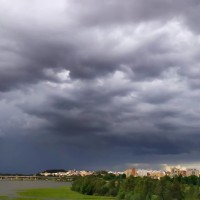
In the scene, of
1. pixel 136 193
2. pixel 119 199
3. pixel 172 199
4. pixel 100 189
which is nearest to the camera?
pixel 172 199

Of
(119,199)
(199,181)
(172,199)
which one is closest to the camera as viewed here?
(172,199)

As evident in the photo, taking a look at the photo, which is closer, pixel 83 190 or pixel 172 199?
pixel 172 199

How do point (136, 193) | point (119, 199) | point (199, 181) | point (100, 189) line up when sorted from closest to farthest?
point (136, 193) < point (119, 199) < point (100, 189) < point (199, 181)

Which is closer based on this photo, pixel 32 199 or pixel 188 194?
pixel 188 194

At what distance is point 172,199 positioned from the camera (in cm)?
8900

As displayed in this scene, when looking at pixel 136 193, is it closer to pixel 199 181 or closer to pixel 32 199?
pixel 32 199

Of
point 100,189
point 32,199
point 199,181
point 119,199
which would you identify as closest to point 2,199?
point 32,199

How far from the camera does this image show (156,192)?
9438 cm

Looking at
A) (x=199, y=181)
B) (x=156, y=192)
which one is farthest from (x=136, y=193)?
(x=199, y=181)

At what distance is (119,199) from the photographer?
103062mm

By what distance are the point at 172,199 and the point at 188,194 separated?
3.76 meters

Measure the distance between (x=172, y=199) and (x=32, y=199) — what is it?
30555 millimetres

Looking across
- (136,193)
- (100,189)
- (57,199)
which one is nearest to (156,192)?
(136,193)

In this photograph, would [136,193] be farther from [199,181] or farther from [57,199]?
[199,181]
